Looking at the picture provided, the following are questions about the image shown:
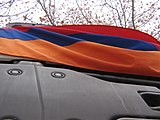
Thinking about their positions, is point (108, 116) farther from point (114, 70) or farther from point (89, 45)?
point (89, 45)

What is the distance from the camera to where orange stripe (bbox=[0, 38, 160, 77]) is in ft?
6.72

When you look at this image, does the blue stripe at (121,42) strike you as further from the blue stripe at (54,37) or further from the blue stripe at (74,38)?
the blue stripe at (54,37)

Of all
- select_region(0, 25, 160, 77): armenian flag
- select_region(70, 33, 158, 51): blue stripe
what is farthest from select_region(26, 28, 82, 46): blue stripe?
select_region(70, 33, 158, 51): blue stripe

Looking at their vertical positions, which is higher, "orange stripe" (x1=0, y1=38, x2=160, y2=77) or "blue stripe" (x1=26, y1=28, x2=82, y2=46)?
"blue stripe" (x1=26, y1=28, x2=82, y2=46)

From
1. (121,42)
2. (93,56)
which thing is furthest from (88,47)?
(121,42)

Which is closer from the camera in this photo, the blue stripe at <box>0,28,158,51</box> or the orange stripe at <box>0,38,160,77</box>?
the orange stripe at <box>0,38,160,77</box>

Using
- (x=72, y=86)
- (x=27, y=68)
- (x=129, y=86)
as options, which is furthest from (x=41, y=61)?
(x=129, y=86)

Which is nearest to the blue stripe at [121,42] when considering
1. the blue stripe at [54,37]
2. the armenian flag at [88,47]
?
the armenian flag at [88,47]

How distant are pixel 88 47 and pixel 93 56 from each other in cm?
11

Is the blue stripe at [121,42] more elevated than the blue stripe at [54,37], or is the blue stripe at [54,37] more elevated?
the blue stripe at [54,37]

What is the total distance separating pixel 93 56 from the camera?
7.18 ft

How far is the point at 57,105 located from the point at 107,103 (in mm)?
262

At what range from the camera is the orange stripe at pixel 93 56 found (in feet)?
6.72

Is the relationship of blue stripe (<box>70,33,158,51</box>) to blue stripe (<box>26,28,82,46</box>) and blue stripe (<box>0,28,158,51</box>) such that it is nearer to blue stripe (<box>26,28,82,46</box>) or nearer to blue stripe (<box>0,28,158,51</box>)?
blue stripe (<box>0,28,158,51</box>)
